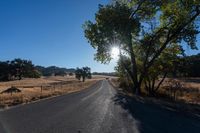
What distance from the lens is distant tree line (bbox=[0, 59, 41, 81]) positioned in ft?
480

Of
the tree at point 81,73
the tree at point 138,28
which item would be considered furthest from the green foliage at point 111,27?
the tree at point 81,73

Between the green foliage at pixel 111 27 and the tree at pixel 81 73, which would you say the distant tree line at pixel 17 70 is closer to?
the tree at pixel 81 73

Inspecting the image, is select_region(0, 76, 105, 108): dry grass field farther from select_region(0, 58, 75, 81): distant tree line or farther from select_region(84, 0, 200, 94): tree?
select_region(0, 58, 75, 81): distant tree line

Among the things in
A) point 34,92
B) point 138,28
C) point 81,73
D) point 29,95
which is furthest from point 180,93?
point 81,73

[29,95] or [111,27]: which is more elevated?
[111,27]

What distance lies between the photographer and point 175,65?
38.5 metres

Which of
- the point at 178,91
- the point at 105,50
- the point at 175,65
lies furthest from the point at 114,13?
the point at 178,91

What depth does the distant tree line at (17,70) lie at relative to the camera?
480 ft

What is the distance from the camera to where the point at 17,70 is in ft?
508

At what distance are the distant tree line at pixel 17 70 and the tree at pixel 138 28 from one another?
116843mm

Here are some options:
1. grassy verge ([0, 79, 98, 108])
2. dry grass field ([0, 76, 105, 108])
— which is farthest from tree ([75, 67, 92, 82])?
grassy verge ([0, 79, 98, 108])

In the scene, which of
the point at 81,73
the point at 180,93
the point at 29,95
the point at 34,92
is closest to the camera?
the point at 29,95

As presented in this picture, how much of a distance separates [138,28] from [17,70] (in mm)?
127708

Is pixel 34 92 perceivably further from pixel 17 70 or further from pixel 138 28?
pixel 17 70
